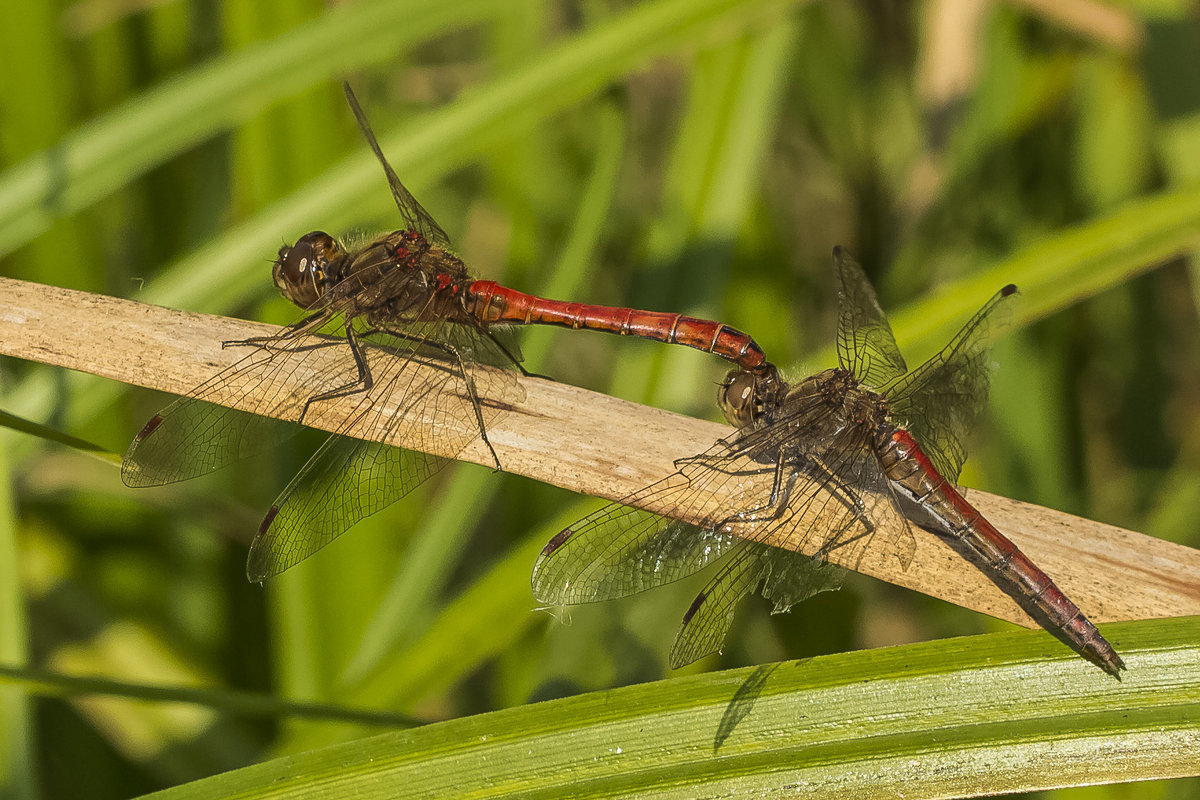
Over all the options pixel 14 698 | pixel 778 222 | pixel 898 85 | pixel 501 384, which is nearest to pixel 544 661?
pixel 501 384

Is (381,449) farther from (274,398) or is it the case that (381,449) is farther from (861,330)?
(861,330)

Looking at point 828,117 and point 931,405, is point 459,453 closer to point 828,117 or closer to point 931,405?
point 931,405

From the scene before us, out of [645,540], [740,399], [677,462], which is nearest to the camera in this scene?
[677,462]

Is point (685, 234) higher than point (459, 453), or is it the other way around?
point (685, 234)

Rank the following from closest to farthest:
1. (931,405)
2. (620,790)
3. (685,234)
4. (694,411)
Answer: (620,790) < (931,405) < (685,234) < (694,411)

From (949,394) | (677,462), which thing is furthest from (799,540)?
(949,394)

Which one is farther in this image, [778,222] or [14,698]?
[778,222]

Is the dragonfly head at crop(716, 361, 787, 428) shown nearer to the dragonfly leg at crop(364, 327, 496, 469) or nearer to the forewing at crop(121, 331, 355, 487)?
the dragonfly leg at crop(364, 327, 496, 469)

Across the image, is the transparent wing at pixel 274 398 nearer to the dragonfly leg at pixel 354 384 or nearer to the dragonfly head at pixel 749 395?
the dragonfly leg at pixel 354 384
